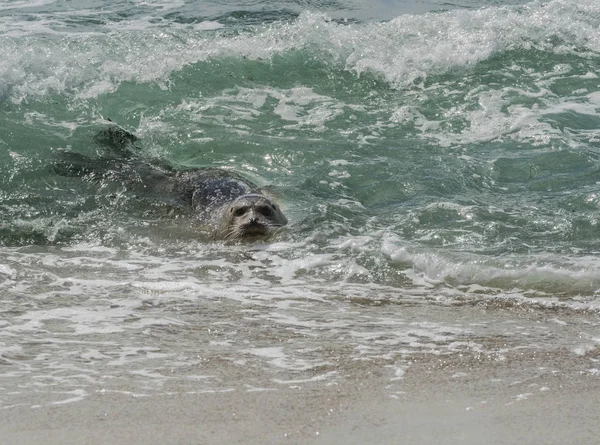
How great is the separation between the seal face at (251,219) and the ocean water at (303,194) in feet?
0.70

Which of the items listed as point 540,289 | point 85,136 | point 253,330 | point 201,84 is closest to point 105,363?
point 253,330

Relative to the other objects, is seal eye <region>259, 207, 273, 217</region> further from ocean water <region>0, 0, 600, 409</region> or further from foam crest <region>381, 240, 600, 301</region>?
foam crest <region>381, 240, 600, 301</region>

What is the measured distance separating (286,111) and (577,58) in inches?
160

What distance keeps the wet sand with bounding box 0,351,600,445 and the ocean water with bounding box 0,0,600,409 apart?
0.15 meters

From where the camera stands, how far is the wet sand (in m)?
3.32

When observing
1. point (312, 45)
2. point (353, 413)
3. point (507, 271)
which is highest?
point (312, 45)

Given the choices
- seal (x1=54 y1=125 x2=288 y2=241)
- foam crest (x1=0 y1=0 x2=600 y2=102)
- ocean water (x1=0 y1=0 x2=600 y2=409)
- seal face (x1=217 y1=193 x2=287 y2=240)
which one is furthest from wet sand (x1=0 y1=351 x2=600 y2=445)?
foam crest (x1=0 y1=0 x2=600 y2=102)

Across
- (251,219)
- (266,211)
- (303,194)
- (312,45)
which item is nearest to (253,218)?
(251,219)

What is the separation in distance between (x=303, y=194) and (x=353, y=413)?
505 cm

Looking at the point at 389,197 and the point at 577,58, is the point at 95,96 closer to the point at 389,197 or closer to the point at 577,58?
the point at 389,197

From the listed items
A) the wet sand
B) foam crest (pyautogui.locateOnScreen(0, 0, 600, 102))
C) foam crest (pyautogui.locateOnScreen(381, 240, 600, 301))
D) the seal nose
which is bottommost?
foam crest (pyautogui.locateOnScreen(381, 240, 600, 301))

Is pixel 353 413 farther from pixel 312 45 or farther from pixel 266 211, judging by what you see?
pixel 312 45

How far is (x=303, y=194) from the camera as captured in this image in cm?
853

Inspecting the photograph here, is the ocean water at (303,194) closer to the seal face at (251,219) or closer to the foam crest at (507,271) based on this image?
the foam crest at (507,271)
